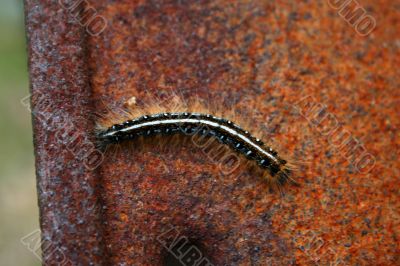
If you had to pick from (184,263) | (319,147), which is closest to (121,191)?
(184,263)

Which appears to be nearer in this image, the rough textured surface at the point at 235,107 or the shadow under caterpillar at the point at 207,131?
the rough textured surface at the point at 235,107

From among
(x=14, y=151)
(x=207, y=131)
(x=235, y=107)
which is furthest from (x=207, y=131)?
(x=14, y=151)

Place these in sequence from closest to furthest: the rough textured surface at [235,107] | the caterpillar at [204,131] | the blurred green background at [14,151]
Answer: the rough textured surface at [235,107] → the caterpillar at [204,131] → the blurred green background at [14,151]

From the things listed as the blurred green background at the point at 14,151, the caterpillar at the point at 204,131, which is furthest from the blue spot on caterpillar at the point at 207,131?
the blurred green background at the point at 14,151

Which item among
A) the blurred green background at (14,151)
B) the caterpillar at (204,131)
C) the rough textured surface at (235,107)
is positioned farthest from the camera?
the blurred green background at (14,151)

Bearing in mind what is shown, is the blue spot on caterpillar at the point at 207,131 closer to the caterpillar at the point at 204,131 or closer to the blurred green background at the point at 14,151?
the caterpillar at the point at 204,131

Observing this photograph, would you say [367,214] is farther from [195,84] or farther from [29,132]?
[29,132]

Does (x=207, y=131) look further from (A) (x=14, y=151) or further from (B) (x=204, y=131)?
(A) (x=14, y=151)
